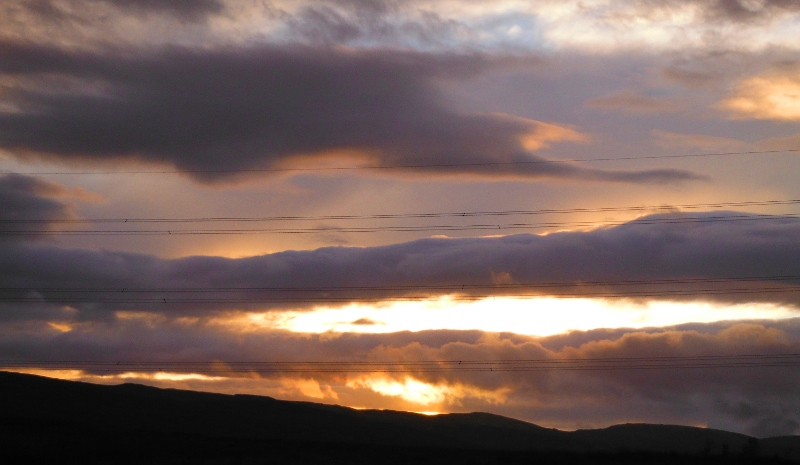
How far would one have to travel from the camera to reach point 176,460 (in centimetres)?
5859

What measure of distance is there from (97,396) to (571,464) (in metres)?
101

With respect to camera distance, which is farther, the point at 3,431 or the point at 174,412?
the point at 174,412

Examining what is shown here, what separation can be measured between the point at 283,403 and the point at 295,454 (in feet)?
428

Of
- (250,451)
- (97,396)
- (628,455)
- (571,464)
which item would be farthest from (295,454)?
(97,396)

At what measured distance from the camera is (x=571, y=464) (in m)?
55.0

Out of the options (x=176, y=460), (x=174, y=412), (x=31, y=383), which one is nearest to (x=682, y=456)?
(x=176, y=460)

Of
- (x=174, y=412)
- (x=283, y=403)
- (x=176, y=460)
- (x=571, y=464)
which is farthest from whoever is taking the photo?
(x=283, y=403)

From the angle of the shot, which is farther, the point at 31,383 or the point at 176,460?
the point at 31,383

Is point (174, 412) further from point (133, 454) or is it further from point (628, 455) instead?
point (628, 455)

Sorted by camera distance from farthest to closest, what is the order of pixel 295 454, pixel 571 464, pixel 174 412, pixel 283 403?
pixel 283 403 → pixel 174 412 → pixel 295 454 → pixel 571 464

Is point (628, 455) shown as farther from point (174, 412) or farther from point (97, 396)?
point (97, 396)

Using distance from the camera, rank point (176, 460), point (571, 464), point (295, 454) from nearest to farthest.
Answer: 1. point (571, 464)
2. point (176, 460)
3. point (295, 454)

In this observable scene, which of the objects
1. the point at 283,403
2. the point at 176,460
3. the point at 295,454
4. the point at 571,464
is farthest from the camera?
the point at 283,403

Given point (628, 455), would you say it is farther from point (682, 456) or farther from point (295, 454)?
point (295, 454)
